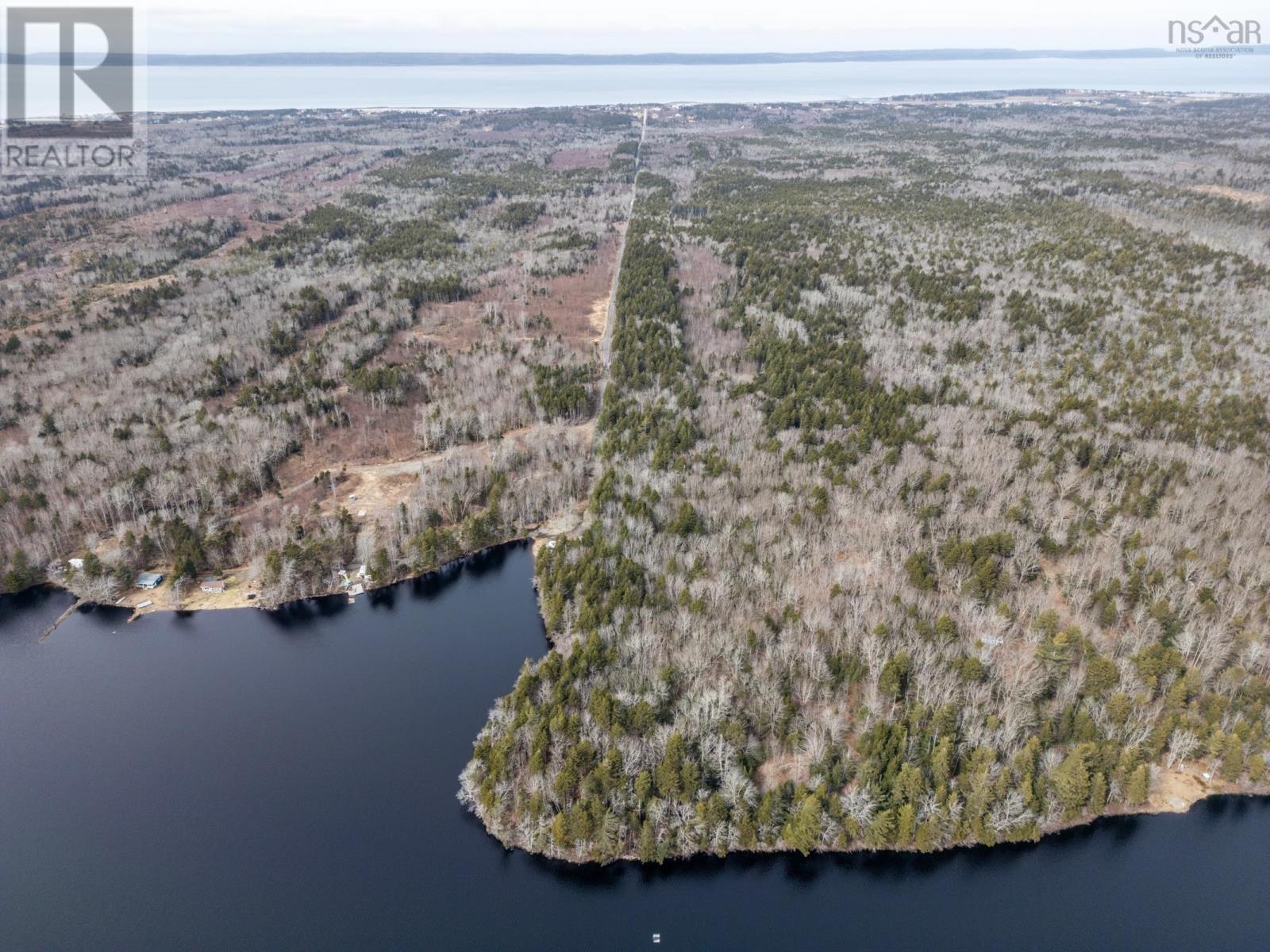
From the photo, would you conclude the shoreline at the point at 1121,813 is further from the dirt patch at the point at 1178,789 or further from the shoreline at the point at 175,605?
the shoreline at the point at 175,605

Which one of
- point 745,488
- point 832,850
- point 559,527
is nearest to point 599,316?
point 559,527

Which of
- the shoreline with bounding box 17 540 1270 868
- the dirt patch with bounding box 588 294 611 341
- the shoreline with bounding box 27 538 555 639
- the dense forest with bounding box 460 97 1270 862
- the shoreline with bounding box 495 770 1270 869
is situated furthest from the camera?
the dirt patch with bounding box 588 294 611 341

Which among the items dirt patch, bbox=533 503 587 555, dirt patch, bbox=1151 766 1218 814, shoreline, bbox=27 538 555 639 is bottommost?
dirt patch, bbox=1151 766 1218 814

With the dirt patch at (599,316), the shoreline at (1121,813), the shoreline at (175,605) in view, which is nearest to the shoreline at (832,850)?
the shoreline at (1121,813)

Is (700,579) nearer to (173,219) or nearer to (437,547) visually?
(437,547)

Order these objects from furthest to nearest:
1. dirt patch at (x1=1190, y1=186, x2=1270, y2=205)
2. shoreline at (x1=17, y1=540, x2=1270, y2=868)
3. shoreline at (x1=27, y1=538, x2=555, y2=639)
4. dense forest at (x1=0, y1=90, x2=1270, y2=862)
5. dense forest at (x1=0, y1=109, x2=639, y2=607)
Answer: dirt patch at (x1=1190, y1=186, x2=1270, y2=205)
dense forest at (x1=0, y1=109, x2=639, y2=607)
shoreline at (x1=27, y1=538, x2=555, y2=639)
dense forest at (x1=0, y1=90, x2=1270, y2=862)
shoreline at (x1=17, y1=540, x2=1270, y2=868)

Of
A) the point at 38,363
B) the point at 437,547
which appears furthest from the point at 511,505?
the point at 38,363

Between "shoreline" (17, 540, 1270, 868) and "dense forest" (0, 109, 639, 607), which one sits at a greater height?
"dense forest" (0, 109, 639, 607)

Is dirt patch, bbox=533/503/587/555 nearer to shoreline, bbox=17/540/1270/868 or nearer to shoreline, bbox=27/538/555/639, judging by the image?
A: shoreline, bbox=27/538/555/639

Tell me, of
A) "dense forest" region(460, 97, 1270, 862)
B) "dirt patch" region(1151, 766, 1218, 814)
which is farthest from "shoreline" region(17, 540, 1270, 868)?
"dense forest" region(460, 97, 1270, 862)
